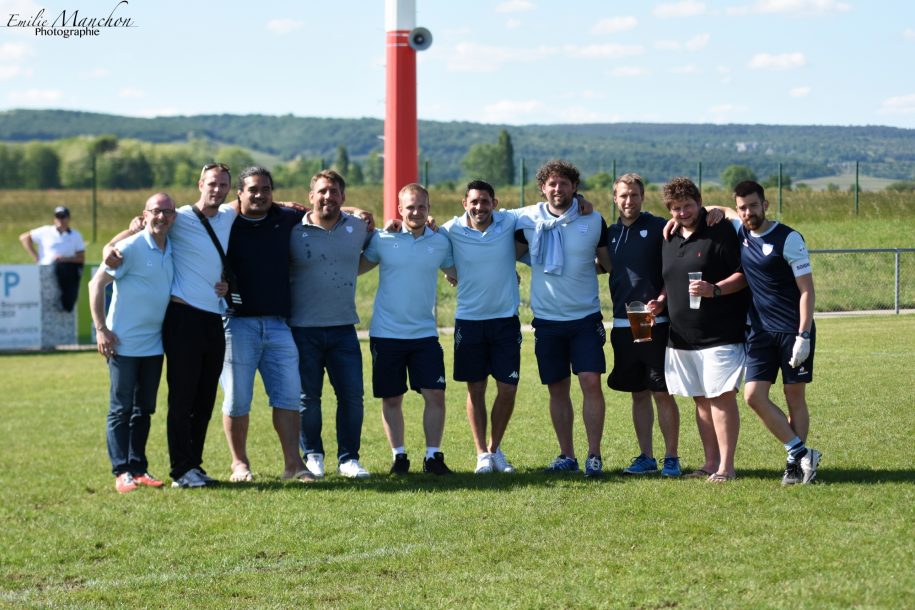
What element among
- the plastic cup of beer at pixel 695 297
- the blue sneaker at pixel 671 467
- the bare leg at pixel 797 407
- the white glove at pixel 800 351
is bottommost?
the blue sneaker at pixel 671 467

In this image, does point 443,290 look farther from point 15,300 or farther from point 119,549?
point 119,549

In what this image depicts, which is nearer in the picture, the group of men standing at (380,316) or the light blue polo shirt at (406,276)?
the group of men standing at (380,316)

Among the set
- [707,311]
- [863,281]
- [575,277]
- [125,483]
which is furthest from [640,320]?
[863,281]

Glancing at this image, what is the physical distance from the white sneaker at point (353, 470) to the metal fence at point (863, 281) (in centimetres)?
1502

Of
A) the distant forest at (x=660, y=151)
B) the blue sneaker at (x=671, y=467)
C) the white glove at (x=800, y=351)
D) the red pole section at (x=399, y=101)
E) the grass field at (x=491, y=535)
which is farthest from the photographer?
the distant forest at (x=660, y=151)

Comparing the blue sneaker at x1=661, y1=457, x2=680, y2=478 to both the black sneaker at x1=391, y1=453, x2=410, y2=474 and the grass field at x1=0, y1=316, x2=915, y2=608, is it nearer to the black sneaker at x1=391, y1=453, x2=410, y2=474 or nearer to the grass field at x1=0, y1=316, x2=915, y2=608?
the grass field at x1=0, y1=316, x2=915, y2=608

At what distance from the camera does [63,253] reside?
20594mm

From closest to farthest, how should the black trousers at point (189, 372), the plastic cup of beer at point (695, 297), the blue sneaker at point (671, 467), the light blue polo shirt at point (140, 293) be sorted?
the plastic cup of beer at point (695, 297)
the blue sneaker at point (671, 467)
the light blue polo shirt at point (140, 293)
the black trousers at point (189, 372)

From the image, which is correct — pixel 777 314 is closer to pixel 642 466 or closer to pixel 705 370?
pixel 705 370

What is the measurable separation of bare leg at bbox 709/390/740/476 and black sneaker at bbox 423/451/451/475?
1944 millimetres

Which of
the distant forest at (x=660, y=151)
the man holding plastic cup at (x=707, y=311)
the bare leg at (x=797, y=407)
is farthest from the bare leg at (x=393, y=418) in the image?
the distant forest at (x=660, y=151)

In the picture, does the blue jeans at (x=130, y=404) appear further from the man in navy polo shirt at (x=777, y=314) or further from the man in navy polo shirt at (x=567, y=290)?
the man in navy polo shirt at (x=777, y=314)

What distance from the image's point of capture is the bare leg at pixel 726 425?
7.66 meters

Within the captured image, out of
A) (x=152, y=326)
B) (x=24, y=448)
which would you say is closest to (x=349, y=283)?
(x=152, y=326)
